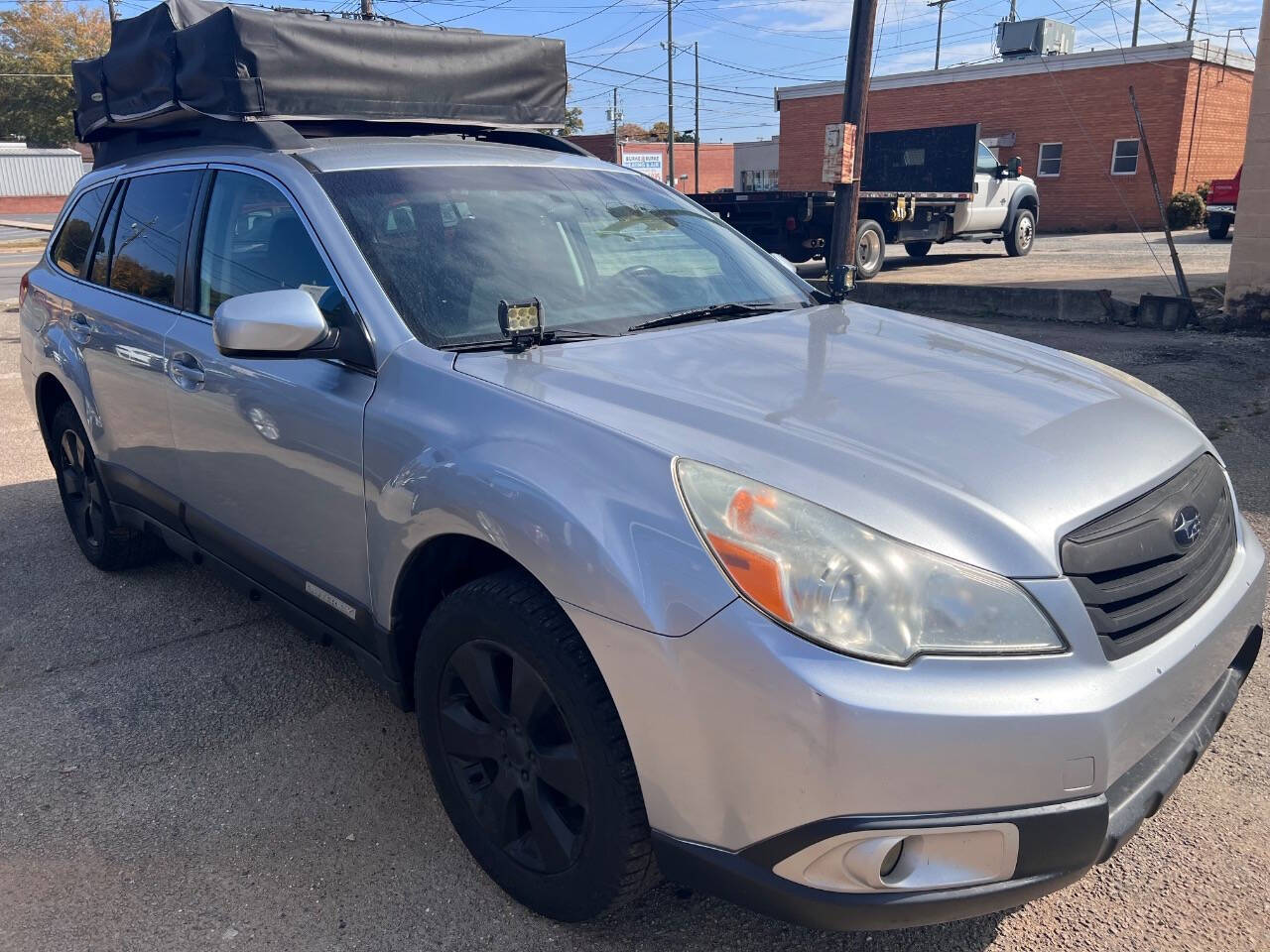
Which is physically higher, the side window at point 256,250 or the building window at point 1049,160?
the building window at point 1049,160

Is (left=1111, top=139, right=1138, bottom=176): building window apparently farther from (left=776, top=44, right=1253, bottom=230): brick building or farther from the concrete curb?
the concrete curb

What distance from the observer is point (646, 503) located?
2.00 meters

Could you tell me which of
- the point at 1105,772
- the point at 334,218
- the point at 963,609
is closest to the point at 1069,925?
the point at 1105,772

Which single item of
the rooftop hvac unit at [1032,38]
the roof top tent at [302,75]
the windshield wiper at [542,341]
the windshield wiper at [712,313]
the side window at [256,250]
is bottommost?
the windshield wiper at [542,341]

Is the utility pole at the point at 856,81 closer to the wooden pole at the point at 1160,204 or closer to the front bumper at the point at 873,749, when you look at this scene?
the wooden pole at the point at 1160,204

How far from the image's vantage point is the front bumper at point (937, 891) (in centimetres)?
181

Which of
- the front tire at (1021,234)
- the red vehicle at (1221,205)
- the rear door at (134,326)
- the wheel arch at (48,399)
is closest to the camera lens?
the rear door at (134,326)

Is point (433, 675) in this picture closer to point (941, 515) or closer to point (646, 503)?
point (646, 503)

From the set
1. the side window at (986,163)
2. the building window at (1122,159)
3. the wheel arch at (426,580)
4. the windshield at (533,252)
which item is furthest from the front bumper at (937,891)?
the building window at (1122,159)

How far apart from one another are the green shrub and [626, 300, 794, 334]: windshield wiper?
1094 inches

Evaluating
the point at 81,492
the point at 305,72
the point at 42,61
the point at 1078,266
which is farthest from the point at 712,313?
the point at 42,61

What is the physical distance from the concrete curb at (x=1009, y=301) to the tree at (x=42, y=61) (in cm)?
6816

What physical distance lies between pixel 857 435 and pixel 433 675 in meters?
1.16

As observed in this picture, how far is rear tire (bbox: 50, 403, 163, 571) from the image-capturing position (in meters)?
4.45
